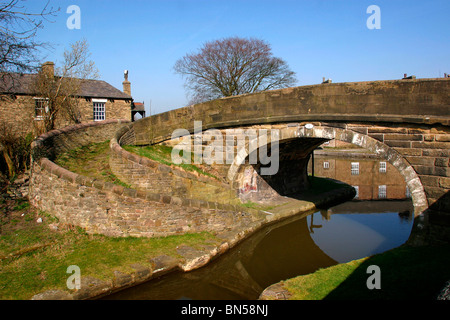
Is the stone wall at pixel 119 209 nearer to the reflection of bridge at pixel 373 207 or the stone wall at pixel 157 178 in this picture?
the stone wall at pixel 157 178

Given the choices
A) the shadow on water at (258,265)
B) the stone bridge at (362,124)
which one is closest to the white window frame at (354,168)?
the shadow on water at (258,265)

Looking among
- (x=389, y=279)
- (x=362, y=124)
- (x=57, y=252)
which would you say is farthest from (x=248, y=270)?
(x=362, y=124)

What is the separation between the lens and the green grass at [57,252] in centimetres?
578

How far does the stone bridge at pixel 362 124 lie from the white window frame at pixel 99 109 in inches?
330

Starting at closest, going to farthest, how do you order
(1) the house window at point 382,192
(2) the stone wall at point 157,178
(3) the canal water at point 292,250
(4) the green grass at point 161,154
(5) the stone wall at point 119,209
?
(3) the canal water at point 292,250 → (5) the stone wall at point 119,209 → (2) the stone wall at point 157,178 → (4) the green grass at point 161,154 → (1) the house window at point 382,192

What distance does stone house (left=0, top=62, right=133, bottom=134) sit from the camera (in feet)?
49.9

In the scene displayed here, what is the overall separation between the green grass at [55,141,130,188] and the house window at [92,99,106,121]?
7249 mm

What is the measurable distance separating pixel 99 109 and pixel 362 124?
649 inches

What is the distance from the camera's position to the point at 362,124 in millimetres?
7699

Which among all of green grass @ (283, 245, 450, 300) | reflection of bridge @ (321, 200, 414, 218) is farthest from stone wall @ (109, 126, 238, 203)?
reflection of bridge @ (321, 200, 414, 218)

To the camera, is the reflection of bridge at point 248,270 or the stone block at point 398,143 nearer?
the reflection of bridge at point 248,270
